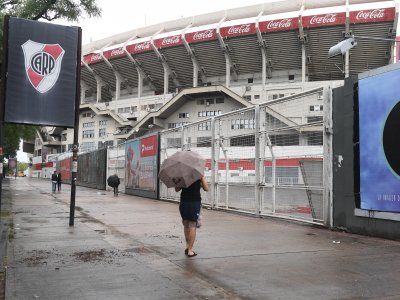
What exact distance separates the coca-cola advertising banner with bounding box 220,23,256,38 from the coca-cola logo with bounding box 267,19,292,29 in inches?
86.5

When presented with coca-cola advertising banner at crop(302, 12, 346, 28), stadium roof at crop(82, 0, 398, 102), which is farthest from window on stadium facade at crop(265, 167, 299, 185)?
coca-cola advertising banner at crop(302, 12, 346, 28)

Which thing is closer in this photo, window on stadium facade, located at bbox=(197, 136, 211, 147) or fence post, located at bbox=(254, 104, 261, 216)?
fence post, located at bbox=(254, 104, 261, 216)

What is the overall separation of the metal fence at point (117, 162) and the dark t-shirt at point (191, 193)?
2159 cm

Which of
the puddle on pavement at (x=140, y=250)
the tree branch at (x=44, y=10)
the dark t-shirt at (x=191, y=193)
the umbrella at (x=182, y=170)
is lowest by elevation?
the puddle on pavement at (x=140, y=250)

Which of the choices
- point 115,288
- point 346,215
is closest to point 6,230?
point 115,288

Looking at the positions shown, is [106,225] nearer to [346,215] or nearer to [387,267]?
[346,215]

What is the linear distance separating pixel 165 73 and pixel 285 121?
5978cm

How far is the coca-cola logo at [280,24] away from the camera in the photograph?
57.1m

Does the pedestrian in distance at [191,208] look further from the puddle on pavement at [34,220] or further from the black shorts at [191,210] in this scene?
the puddle on pavement at [34,220]

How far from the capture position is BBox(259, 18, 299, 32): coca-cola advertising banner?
186 feet

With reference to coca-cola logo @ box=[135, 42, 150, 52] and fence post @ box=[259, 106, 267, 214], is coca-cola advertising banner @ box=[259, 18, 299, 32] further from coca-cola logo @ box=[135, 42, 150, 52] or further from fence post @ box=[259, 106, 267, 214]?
fence post @ box=[259, 106, 267, 214]

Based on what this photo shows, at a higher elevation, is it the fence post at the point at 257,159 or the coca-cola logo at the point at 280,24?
the coca-cola logo at the point at 280,24

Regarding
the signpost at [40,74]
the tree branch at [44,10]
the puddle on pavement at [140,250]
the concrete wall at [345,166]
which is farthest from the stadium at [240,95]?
the tree branch at [44,10]

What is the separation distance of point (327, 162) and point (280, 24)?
50.7m
